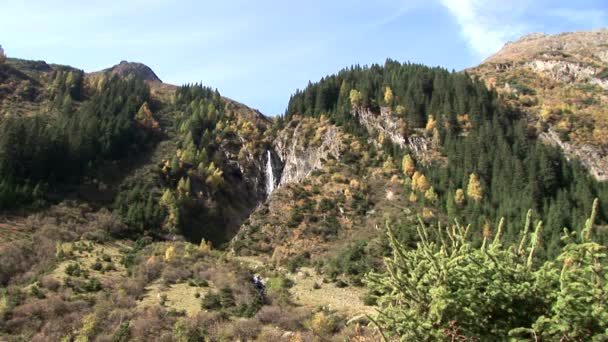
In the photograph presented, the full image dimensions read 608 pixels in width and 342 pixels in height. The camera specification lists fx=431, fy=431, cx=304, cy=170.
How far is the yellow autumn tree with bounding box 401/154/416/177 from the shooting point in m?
69.9

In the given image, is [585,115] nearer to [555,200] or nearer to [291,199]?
[555,200]

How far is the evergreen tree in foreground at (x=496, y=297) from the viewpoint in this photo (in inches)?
Answer: 230

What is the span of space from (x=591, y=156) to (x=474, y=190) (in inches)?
970

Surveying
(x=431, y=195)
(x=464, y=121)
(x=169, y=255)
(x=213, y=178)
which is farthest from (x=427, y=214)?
(x=213, y=178)

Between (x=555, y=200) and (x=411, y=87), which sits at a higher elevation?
(x=411, y=87)

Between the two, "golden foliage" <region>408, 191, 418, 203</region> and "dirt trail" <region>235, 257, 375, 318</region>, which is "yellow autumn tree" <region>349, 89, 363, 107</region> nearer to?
"golden foliage" <region>408, 191, 418, 203</region>

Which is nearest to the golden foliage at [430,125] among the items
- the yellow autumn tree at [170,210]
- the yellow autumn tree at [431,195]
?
the yellow autumn tree at [431,195]

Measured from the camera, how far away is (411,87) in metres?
91.9

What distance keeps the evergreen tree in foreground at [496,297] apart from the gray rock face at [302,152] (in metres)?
71.8

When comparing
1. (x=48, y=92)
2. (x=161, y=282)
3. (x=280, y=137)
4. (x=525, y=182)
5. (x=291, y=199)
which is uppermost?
(x=48, y=92)

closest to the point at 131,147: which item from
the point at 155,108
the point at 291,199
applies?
the point at 155,108

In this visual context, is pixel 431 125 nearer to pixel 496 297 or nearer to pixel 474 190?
pixel 474 190

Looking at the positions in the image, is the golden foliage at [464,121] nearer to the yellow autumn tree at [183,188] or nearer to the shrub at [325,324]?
the yellow autumn tree at [183,188]

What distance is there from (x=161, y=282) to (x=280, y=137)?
63.0 meters
